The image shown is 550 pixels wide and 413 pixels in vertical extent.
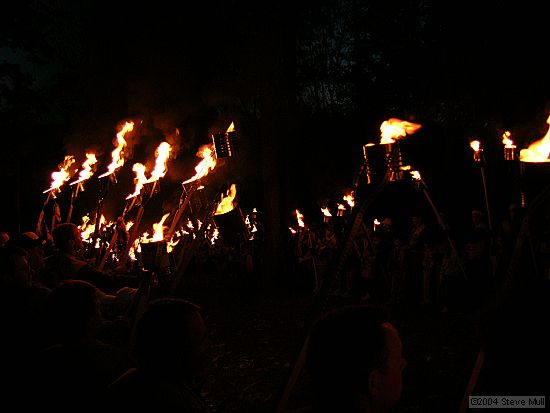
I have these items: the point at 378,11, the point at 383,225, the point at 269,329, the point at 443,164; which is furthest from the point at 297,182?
the point at 269,329

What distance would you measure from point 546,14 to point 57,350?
515 inches

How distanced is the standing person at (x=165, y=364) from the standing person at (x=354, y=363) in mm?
630

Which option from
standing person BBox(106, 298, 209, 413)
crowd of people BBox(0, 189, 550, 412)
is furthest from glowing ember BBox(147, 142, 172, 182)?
standing person BBox(106, 298, 209, 413)

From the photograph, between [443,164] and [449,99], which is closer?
[449,99]

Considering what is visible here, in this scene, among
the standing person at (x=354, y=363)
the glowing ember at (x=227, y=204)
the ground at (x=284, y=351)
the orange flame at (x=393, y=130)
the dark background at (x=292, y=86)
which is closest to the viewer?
the standing person at (x=354, y=363)

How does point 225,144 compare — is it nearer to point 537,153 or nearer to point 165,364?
point 165,364

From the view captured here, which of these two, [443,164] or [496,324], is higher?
[443,164]

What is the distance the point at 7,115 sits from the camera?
59.4ft

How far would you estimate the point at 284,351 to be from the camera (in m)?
8.19

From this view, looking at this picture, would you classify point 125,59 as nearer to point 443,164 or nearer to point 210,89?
point 210,89

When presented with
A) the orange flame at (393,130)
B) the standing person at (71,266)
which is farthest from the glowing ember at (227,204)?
the orange flame at (393,130)

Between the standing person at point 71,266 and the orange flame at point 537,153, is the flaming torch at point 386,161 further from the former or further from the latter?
the standing person at point 71,266

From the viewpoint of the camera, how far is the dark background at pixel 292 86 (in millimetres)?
13812

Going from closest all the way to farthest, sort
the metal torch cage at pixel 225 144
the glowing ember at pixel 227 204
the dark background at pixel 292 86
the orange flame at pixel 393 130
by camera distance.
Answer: the orange flame at pixel 393 130, the metal torch cage at pixel 225 144, the glowing ember at pixel 227 204, the dark background at pixel 292 86
